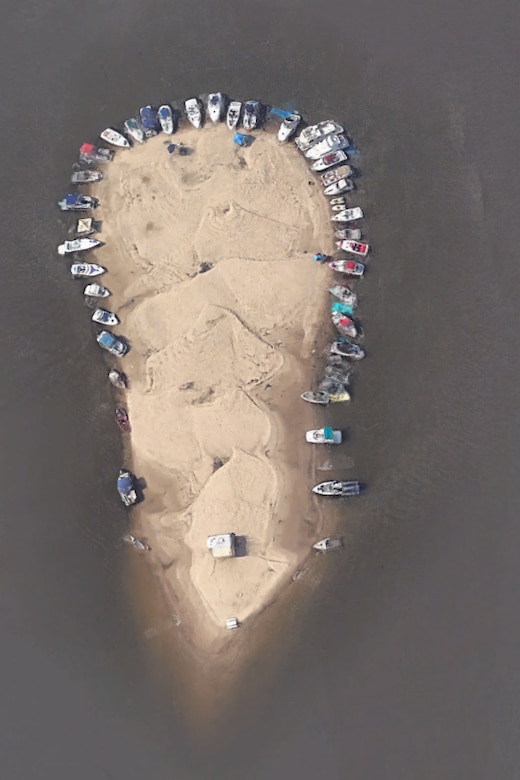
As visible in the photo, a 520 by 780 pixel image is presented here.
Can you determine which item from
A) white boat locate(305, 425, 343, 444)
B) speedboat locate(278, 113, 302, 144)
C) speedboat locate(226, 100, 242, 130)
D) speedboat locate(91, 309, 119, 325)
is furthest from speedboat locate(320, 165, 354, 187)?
white boat locate(305, 425, 343, 444)

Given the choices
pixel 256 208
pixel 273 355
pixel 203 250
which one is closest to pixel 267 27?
pixel 256 208

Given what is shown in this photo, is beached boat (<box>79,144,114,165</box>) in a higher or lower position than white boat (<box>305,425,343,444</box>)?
higher

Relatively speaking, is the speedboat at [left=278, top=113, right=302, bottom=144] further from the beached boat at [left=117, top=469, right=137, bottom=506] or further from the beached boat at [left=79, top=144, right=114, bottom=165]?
the beached boat at [left=117, top=469, right=137, bottom=506]

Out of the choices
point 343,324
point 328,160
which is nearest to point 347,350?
point 343,324

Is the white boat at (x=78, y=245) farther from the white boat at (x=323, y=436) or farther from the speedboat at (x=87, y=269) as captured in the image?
the white boat at (x=323, y=436)

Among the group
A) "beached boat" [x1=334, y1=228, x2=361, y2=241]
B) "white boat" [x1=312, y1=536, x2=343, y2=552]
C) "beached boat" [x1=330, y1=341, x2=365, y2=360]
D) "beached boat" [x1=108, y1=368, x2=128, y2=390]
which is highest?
"beached boat" [x1=334, y1=228, x2=361, y2=241]

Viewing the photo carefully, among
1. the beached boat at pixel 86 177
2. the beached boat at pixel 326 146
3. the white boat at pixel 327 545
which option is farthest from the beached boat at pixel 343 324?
the beached boat at pixel 86 177
